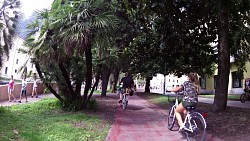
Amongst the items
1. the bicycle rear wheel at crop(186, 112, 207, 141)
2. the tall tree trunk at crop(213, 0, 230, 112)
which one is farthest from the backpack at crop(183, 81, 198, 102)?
the tall tree trunk at crop(213, 0, 230, 112)

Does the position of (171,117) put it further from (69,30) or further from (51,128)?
(69,30)


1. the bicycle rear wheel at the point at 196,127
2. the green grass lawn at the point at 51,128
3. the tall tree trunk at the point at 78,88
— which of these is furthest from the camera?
the tall tree trunk at the point at 78,88

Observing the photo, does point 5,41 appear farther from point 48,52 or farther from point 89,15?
point 89,15

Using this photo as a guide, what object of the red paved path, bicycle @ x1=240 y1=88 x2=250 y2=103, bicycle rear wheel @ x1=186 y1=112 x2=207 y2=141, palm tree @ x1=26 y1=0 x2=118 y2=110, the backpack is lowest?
the red paved path

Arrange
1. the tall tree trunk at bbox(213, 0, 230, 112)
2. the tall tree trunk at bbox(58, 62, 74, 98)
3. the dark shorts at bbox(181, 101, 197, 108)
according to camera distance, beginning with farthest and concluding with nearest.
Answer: the tall tree trunk at bbox(58, 62, 74, 98)
the tall tree trunk at bbox(213, 0, 230, 112)
the dark shorts at bbox(181, 101, 197, 108)

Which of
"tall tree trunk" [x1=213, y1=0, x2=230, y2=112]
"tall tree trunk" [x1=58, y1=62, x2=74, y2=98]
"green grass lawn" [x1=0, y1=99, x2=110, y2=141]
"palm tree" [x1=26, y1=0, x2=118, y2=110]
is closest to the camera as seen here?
"green grass lawn" [x1=0, y1=99, x2=110, y2=141]

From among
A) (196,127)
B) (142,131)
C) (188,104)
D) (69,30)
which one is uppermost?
(69,30)

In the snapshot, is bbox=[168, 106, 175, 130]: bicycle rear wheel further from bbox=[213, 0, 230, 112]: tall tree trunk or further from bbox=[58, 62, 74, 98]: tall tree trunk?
bbox=[58, 62, 74, 98]: tall tree trunk

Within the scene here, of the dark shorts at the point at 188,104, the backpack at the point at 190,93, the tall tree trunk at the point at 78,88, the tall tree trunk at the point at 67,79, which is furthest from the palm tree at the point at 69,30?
the dark shorts at the point at 188,104

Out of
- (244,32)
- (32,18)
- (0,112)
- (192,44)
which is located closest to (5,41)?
(32,18)

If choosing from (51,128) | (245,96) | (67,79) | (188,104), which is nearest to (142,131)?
(188,104)

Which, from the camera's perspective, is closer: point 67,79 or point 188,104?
point 188,104

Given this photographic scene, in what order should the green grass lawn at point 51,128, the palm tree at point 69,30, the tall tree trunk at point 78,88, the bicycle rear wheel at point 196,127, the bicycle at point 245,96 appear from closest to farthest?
the bicycle rear wheel at point 196,127 → the green grass lawn at point 51,128 → the palm tree at point 69,30 → the tall tree trunk at point 78,88 → the bicycle at point 245,96

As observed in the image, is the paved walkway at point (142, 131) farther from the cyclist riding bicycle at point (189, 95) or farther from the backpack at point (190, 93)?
the backpack at point (190, 93)
